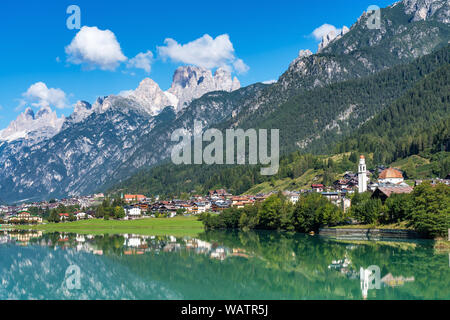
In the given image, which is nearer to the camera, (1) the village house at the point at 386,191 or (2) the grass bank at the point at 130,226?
(1) the village house at the point at 386,191

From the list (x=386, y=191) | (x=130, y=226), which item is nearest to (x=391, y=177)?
(x=386, y=191)

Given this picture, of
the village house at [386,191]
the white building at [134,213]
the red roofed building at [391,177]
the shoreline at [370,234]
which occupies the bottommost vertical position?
the shoreline at [370,234]

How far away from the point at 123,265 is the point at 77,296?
21.0 m

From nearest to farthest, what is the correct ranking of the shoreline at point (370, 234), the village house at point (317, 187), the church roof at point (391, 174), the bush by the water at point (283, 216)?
the shoreline at point (370, 234)
the bush by the water at point (283, 216)
the church roof at point (391, 174)
the village house at point (317, 187)

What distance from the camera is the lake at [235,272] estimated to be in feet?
138

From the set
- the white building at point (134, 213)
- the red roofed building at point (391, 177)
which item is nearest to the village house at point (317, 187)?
the red roofed building at point (391, 177)

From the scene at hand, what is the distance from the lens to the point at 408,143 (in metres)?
189

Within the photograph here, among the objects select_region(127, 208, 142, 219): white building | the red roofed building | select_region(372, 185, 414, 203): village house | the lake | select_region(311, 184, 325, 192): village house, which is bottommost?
the lake

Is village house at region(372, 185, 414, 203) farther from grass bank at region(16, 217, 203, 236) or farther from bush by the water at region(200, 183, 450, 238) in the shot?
grass bank at region(16, 217, 203, 236)

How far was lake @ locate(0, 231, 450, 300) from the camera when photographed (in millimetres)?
41969

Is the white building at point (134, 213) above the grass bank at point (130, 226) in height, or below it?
above

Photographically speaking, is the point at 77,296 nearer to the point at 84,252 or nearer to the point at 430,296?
the point at 430,296

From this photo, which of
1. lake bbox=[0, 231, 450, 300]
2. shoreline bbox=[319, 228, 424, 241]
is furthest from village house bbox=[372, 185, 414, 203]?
lake bbox=[0, 231, 450, 300]

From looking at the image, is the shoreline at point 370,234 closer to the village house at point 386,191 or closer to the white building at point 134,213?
the village house at point 386,191
